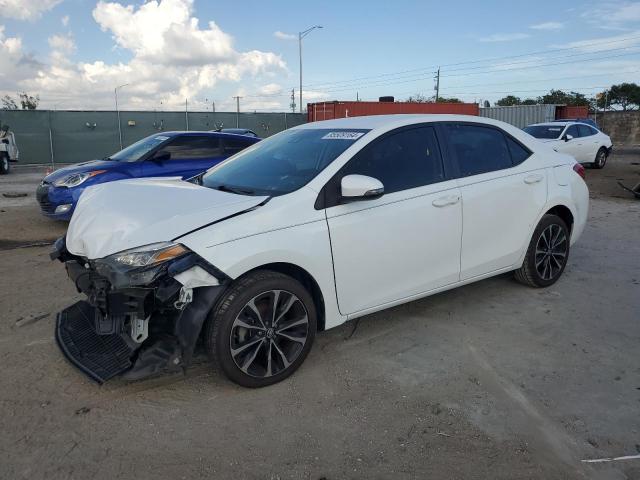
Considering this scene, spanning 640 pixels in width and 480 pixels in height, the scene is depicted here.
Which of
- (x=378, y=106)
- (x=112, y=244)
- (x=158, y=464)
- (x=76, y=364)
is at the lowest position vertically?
(x=158, y=464)

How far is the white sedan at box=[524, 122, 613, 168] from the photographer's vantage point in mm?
16156

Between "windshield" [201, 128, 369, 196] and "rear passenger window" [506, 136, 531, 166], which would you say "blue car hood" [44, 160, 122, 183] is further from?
"rear passenger window" [506, 136, 531, 166]

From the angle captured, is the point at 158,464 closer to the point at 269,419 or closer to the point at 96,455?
the point at 96,455

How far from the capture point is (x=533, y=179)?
4844 mm

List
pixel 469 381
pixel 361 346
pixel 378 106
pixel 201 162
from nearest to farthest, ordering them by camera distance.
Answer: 1. pixel 469 381
2. pixel 361 346
3. pixel 201 162
4. pixel 378 106

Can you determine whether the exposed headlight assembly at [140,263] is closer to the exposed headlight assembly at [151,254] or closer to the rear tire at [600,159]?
the exposed headlight assembly at [151,254]

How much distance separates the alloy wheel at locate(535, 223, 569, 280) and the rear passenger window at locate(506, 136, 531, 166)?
716mm

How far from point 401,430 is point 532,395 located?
952 mm

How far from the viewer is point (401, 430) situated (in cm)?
298

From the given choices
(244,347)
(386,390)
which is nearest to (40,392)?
(244,347)

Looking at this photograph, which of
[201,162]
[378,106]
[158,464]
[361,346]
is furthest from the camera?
[378,106]

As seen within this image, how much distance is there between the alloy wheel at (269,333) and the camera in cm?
327

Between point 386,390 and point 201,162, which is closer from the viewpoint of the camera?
point 386,390

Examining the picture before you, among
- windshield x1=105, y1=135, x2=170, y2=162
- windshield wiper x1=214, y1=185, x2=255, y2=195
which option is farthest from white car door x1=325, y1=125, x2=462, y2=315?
windshield x1=105, y1=135, x2=170, y2=162
